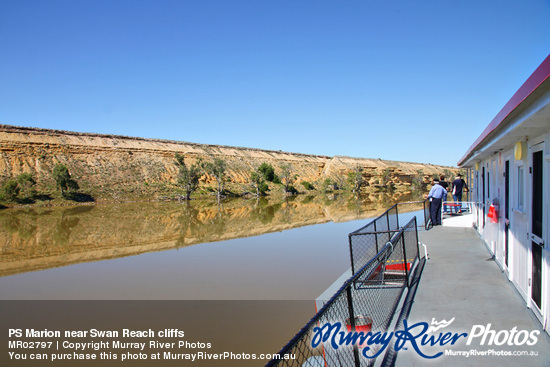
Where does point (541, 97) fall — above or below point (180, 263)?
above

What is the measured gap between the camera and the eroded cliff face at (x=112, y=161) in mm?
47722

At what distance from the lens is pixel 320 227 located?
1977 centimetres

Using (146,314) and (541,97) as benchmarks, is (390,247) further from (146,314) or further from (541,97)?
(146,314)

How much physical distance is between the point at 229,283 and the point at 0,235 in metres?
16.4

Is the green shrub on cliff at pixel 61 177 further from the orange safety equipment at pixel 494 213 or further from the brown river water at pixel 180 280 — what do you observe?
the orange safety equipment at pixel 494 213

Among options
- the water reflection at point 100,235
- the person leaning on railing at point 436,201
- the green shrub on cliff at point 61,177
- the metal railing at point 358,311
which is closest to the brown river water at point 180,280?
the water reflection at point 100,235

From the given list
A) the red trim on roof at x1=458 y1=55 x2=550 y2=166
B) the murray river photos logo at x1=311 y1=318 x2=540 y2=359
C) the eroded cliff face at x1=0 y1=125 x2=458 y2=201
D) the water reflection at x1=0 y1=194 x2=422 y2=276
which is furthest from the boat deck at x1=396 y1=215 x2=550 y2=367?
the eroded cliff face at x1=0 y1=125 x2=458 y2=201

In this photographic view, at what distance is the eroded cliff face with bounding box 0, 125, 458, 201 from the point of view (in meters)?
47.7

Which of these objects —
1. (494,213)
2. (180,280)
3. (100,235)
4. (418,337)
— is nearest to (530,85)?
(418,337)

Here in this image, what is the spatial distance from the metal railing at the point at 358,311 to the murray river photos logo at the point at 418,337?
0.05m

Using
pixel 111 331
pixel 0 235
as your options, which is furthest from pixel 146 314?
pixel 0 235

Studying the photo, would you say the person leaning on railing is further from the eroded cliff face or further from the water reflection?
the eroded cliff face

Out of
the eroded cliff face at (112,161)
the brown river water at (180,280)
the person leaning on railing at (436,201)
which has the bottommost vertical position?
the brown river water at (180,280)

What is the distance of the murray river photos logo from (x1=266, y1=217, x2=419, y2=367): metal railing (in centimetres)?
5
